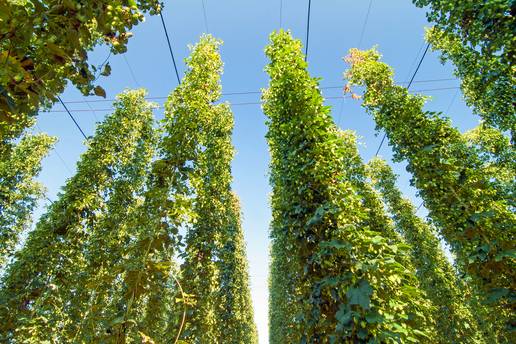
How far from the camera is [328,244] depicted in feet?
15.0

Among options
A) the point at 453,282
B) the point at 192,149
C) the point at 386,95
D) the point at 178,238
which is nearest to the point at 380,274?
the point at 178,238

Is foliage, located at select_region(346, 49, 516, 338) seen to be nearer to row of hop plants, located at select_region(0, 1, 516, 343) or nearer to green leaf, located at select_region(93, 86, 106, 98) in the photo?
row of hop plants, located at select_region(0, 1, 516, 343)

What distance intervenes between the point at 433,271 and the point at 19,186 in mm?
27722

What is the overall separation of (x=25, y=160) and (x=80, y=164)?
38.6 feet

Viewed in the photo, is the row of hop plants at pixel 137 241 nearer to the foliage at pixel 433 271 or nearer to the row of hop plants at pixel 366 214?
the row of hop plants at pixel 366 214

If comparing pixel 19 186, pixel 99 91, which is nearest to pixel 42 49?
pixel 99 91

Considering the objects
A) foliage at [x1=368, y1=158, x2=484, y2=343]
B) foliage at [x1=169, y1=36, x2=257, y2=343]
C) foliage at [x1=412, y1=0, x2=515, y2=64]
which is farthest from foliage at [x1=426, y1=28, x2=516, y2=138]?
foliage at [x1=169, y1=36, x2=257, y2=343]

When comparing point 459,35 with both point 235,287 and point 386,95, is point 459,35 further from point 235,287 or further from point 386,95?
point 235,287

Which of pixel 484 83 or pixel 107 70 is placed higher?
pixel 484 83

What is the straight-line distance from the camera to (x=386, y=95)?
32.7 feet

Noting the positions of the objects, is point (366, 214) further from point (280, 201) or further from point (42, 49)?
point (42, 49)

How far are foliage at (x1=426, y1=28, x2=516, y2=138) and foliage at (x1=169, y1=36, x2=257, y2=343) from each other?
28.4 feet

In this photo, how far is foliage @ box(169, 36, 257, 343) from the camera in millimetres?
5586

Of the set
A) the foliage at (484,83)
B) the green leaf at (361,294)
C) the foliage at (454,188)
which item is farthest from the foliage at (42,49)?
the foliage at (484,83)
